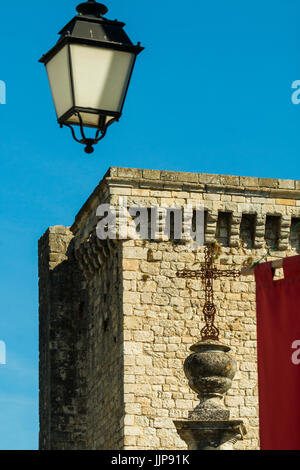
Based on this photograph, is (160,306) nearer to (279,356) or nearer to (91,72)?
(279,356)

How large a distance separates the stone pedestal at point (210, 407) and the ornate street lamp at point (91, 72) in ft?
11.0

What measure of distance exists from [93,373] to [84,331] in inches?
45.3

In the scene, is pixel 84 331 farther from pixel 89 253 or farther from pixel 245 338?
pixel 245 338

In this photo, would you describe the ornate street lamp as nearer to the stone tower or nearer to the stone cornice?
the stone tower

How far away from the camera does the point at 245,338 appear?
67.1 feet

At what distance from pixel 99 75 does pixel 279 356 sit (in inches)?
107

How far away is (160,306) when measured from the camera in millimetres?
20109

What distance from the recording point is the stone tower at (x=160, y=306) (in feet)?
64.6

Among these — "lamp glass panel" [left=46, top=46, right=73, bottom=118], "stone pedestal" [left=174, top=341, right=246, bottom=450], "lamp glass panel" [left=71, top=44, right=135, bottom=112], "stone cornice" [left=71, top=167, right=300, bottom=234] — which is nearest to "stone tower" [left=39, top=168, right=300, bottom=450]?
"stone cornice" [left=71, top=167, right=300, bottom=234]

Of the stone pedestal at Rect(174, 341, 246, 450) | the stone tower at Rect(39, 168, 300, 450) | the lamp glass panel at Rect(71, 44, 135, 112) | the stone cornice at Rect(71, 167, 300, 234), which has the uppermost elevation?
the stone cornice at Rect(71, 167, 300, 234)

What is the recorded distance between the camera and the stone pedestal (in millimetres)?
9953

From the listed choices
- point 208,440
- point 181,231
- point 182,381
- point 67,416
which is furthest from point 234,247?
point 208,440

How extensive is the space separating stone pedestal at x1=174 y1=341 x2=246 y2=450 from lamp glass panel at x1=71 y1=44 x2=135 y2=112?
343 centimetres
